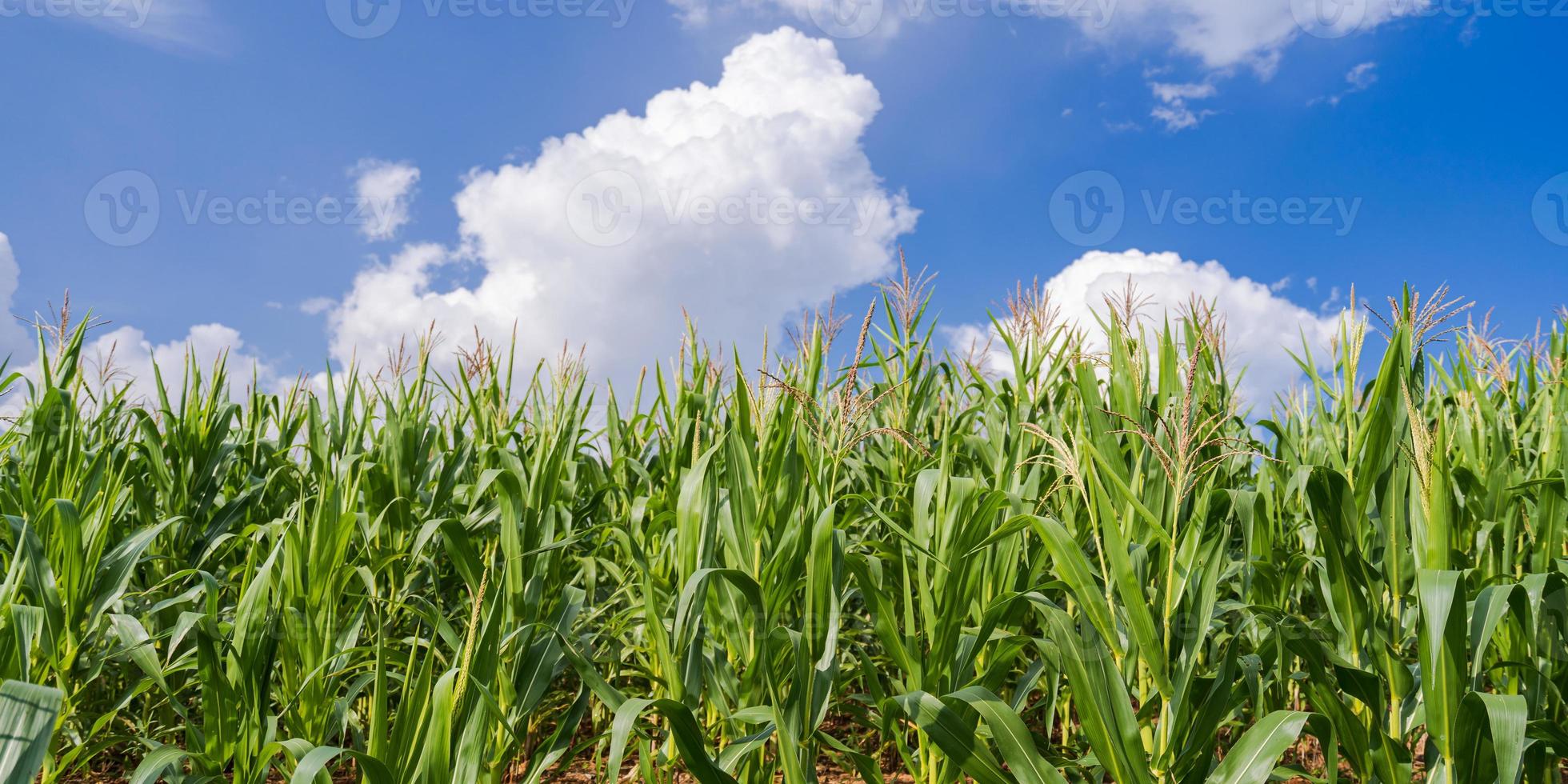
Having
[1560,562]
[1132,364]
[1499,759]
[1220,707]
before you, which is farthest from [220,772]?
[1560,562]

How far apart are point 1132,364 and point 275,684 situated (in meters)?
2.74

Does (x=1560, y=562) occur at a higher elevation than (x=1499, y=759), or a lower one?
higher

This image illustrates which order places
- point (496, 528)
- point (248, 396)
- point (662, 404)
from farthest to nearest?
point (248, 396) < point (662, 404) < point (496, 528)

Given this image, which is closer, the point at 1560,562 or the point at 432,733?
the point at 432,733

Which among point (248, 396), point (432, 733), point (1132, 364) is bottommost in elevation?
point (432, 733)

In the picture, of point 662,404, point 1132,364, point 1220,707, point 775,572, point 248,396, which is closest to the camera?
point 1220,707

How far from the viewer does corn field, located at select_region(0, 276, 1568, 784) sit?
1735 mm

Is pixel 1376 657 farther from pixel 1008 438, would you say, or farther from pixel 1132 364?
pixel 1008 438

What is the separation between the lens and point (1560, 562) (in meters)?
2.23

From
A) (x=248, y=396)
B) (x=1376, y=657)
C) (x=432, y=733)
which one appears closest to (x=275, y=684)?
(x=432, y=733)

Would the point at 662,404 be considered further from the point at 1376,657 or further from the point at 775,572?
the point at 1376,657

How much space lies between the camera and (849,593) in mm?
2590

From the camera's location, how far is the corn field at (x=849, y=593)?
174 cm

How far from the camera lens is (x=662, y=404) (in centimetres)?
338
